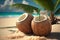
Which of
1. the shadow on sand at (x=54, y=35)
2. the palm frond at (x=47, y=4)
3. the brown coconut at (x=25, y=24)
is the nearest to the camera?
A: the shadow on sand at (x=54, y=35)

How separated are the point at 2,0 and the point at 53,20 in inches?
227

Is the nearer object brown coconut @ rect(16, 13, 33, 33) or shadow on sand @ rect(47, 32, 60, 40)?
shadow on sand @ rect(47, 32, 60, 40)

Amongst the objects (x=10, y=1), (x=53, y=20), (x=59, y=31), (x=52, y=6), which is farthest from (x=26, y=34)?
(x=10, y=1)

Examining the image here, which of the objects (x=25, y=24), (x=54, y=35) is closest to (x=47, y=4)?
(x=25, y=24)

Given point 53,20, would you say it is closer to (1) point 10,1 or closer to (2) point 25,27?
(2) point 25,27

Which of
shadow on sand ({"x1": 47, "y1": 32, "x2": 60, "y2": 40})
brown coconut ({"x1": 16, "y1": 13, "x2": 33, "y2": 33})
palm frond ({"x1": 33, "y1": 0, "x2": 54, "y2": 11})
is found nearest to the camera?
shadow on sand ({"x1": 47, "y1": 32, "x2": 60, "y2": 40})

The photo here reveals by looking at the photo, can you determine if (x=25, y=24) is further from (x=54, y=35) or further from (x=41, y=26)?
(x=54, y=35)

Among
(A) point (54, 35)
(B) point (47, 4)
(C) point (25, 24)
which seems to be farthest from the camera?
(B) point (47, 4)

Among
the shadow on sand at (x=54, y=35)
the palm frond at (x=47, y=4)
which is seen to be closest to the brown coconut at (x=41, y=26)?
the shadow on sand at (x=54, y=35)

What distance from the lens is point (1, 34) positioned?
601 centimetres

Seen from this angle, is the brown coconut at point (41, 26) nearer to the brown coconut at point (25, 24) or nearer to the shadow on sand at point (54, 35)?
the shadow on sand at point (54, 35)

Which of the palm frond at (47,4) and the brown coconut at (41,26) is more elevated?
the palm frond at (47,4)

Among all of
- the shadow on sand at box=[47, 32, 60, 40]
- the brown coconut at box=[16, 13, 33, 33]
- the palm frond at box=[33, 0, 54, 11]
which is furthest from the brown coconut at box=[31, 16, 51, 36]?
the palm frond at box=[33, 0, 54, 11]

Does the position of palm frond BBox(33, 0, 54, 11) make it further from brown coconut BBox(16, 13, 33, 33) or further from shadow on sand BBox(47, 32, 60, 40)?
shadow on sand BBox(47, 32, 60, 40)
